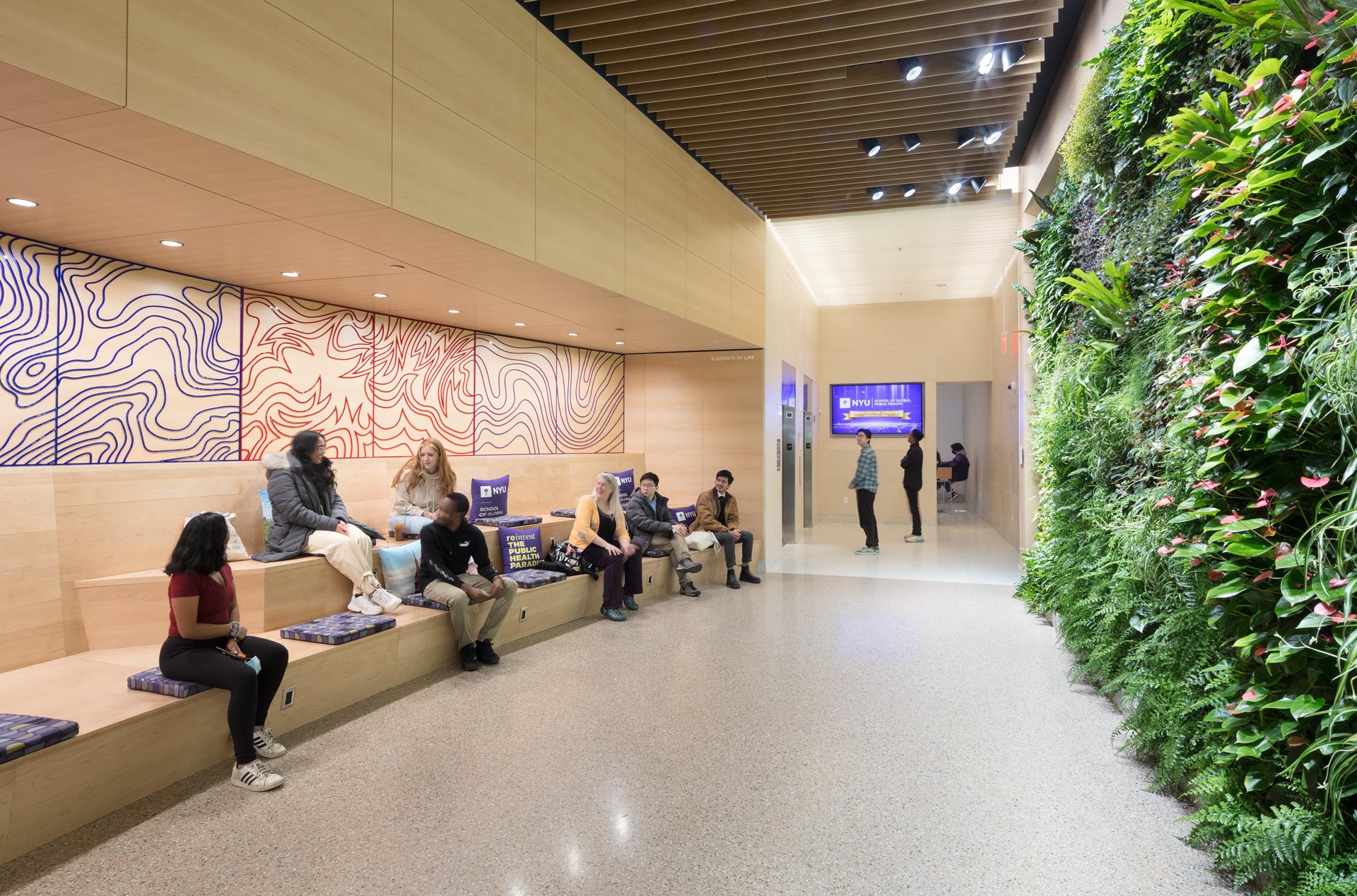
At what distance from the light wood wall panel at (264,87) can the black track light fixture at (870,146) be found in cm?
476

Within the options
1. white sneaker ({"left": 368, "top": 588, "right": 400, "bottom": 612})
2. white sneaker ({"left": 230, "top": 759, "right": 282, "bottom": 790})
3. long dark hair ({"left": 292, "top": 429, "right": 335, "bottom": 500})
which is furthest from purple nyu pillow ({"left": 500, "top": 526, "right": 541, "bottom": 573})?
white sneaker ({"left": 230, "top": 759, "right": 282, "bottom": 790})

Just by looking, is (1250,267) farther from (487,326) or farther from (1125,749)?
(487,326)

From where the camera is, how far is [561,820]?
10.0 ft

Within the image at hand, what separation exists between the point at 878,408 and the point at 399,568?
447 inches

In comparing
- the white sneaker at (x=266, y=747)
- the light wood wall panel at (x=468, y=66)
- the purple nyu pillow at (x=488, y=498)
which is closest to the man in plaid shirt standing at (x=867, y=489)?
the purple nyu pillow at (x=488, y=498)

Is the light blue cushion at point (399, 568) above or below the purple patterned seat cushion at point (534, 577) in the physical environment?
above

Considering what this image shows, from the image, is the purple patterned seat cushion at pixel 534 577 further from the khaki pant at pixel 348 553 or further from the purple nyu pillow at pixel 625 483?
the purple nyu pillow at pixel 625 483

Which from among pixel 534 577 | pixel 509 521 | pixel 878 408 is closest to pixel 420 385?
pixel 509 521

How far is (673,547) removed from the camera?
7.75m

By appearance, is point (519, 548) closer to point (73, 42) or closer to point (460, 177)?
point (460, 177)

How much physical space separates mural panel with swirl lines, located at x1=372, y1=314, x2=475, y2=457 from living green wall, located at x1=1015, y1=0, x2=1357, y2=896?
544 centimetres

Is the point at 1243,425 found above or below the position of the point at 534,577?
above

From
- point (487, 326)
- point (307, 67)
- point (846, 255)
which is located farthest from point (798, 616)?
point (846, 255)

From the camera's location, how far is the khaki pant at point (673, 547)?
25.3 feet
